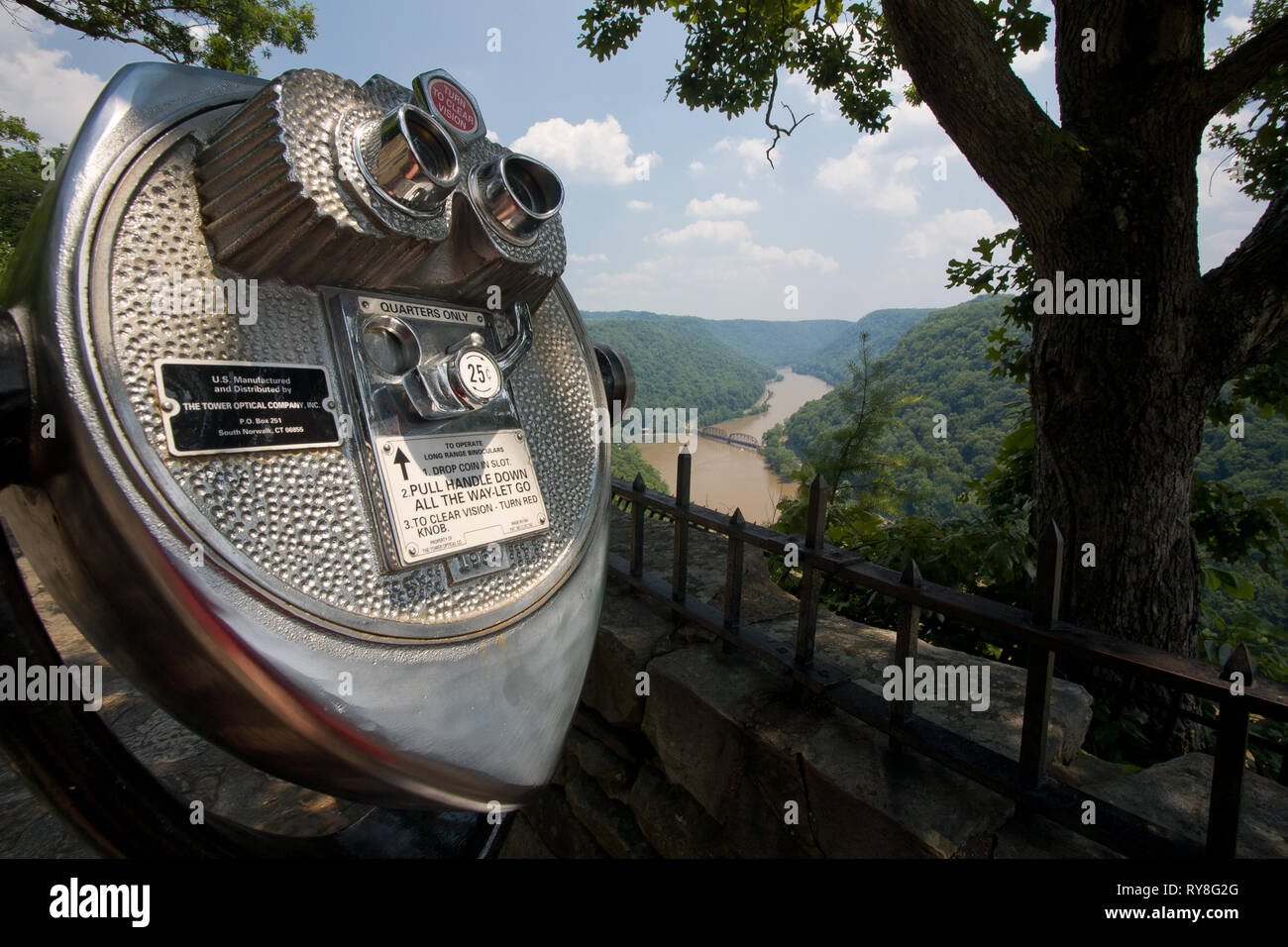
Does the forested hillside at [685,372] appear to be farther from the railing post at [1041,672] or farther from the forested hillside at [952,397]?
the railing post at [1041,672]

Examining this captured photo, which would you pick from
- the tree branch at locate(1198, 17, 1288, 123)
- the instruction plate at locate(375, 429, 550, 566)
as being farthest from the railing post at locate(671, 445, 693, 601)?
the tree branch at locate(1198, 17, 1288, 123)

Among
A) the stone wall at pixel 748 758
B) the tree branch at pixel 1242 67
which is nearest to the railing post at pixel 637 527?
the stone wall at pixel 748 758

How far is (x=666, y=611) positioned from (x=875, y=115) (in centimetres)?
409

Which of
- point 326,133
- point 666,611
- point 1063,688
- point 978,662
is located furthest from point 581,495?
point 1063,688

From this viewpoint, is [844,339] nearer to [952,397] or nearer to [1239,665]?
[952,397]

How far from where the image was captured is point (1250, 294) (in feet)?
8.73

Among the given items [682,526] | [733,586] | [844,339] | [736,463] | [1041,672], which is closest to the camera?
[1041,672]

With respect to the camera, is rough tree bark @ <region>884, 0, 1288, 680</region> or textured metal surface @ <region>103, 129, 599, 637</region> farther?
rough tree bark @ <region>884, 0, 1288, 680</region>

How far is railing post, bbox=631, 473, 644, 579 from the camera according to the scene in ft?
8.54

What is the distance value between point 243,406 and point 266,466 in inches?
3.6

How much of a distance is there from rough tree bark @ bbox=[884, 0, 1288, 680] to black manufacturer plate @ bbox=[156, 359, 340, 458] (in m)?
2.76

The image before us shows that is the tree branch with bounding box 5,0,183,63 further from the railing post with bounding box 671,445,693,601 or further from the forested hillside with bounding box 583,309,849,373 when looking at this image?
the forested hillside with bounding box 583,309,849,373

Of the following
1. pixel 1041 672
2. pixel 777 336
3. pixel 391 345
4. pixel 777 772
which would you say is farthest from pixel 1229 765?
pixel 777 336

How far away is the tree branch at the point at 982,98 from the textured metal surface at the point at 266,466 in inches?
105
